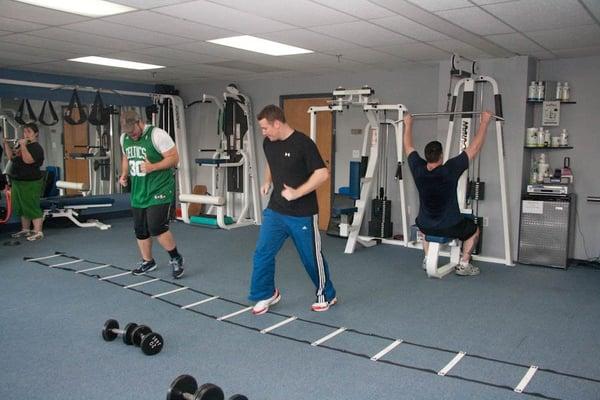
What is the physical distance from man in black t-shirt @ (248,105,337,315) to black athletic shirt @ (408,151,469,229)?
1.14 metres

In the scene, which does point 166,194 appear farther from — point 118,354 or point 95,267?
point 118,354

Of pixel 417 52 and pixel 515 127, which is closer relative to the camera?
pixel 417 52

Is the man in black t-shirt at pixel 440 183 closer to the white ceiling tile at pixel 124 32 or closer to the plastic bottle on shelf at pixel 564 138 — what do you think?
the plastic bottle on shelf at pixel 564 138

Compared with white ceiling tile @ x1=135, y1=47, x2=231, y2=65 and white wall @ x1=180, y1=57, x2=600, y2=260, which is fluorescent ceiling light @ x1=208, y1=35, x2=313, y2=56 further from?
white wall @ x1=180, y1=57, x2=600, y2=260

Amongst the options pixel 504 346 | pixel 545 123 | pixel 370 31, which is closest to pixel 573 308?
pixel 504 346

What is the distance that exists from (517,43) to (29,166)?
5.50 metres

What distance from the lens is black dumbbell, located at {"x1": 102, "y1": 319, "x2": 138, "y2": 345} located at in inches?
118

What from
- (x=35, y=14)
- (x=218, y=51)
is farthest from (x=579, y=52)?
(x=35, y=14)

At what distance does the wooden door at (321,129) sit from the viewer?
718 centimetres

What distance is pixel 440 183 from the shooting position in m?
4.17

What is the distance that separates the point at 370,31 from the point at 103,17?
2.10m

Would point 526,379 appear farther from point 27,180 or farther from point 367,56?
point 27,180

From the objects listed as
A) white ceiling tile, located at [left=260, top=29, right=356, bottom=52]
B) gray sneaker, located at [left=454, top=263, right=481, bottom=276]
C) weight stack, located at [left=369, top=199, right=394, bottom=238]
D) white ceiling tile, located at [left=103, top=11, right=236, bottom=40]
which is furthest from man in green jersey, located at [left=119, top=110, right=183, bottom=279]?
weight stack, located at [left=369, top=199, right=394, bottom=238]

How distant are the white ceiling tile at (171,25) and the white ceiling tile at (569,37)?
Answer: 261cm
